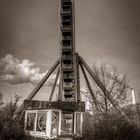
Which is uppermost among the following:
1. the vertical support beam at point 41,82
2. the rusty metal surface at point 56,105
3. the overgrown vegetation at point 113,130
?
the vertical support beam at point 41,82

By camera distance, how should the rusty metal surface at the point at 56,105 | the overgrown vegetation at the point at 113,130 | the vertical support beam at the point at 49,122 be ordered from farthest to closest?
the rusty metal surface at the point at 56,105 → the vertical support beam at the point at 49,122 → the overgrown vegetation at the point at 113,130

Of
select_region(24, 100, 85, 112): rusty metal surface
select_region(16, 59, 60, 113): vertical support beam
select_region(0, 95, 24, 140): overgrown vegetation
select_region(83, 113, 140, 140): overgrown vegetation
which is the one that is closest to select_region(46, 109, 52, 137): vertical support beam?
select_region(24, 100, 85, 112): rusty metal surface

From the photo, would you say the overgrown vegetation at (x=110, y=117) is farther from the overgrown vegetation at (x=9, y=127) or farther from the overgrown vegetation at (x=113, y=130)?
the overgrown vegetation at (x=9, y=127)

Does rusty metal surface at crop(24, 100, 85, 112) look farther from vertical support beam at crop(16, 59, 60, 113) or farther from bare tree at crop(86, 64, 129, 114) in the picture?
vertical support beam at crop(16, 59, 60, 113)

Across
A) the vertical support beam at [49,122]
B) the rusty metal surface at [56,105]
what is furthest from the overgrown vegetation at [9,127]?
the rusty metal surface at [56,105]

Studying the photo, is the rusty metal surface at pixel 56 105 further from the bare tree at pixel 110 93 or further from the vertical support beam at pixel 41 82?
the vertical support beam at pixel 41 82

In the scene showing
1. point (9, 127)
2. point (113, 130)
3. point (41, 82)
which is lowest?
point (113, 130)

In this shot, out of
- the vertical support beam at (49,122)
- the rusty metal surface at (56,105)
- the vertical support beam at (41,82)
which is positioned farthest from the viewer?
the vertical support beam at (41,82)

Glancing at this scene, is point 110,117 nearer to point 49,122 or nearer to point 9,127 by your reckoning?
point 49,122

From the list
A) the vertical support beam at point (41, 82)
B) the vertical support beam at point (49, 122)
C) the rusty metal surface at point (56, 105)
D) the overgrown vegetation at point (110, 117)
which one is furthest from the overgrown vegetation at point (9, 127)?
the vertical support beam at point (41, 82)

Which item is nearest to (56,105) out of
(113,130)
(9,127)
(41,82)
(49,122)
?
(49,122)

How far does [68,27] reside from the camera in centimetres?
2070

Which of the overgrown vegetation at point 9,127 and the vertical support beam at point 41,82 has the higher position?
the vertical support beam at point 41,82

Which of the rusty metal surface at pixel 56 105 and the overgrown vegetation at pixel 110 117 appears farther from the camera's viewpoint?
the rusty metal surface at pixel 56 105
